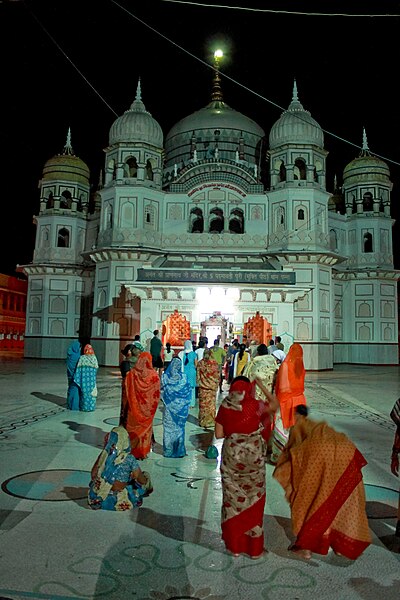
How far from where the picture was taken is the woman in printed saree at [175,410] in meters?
5.80

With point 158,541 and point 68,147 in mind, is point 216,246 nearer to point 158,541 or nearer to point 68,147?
point 68,147

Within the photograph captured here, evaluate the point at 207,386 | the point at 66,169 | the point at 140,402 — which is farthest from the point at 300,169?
the point at 140,402

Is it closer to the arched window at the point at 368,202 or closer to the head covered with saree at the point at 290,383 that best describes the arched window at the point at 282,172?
the arched window at the point at 368,202

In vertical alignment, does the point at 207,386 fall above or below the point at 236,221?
below

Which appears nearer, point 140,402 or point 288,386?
point 140,402

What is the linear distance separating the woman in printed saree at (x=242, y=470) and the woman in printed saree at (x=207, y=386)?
3887 mm

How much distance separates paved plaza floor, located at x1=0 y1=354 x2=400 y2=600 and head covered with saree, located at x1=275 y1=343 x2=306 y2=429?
0.94 m

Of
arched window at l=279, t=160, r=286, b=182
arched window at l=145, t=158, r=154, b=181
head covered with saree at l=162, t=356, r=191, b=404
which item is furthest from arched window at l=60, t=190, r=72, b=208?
head covered with saree at l=162, t=356, r=191, b=404

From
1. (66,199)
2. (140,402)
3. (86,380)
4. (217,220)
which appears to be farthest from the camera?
(66,199)

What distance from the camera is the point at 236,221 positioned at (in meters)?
25.3

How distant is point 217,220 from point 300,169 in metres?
4.98

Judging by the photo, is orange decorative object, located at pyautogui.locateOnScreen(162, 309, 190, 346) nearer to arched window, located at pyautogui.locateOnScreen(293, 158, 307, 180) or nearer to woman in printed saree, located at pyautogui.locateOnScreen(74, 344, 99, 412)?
arched window, located at pyautogui.locateOnScreen(293, 158, 307, 180)

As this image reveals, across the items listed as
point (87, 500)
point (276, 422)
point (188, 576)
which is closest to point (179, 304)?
point (276, 422)

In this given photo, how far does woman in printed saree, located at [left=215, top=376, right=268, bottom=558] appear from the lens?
129 inches
